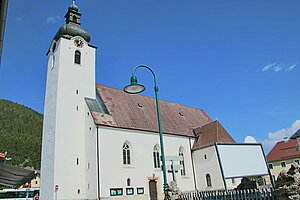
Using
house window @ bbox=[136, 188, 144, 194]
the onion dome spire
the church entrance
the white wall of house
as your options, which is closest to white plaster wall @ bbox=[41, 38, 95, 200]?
the white wall of house

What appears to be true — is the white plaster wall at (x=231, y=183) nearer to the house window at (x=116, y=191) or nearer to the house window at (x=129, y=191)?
the house window at (x=129, y=191)

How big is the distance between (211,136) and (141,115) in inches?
299

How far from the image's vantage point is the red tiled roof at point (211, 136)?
24875 mm

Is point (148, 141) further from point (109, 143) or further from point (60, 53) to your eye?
point (60, 53)

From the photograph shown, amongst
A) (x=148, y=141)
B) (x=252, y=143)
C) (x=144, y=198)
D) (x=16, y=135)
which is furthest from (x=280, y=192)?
(x=16, y=135)

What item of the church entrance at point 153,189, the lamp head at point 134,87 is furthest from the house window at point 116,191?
the lamp head at point 134,87

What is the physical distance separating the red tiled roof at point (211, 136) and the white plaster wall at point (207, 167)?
67 centimetres

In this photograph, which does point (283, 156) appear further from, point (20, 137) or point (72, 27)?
point (20, 137)

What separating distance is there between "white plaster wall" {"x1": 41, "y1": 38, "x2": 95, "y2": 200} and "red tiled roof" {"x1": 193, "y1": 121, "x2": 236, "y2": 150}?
486 inches

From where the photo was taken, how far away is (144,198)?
20734 mm

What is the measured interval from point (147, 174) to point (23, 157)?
2284 inches

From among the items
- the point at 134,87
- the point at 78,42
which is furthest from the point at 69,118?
the point at 134,87

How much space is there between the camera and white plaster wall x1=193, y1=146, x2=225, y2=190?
A: 23.6 m

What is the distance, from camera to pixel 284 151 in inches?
1555
